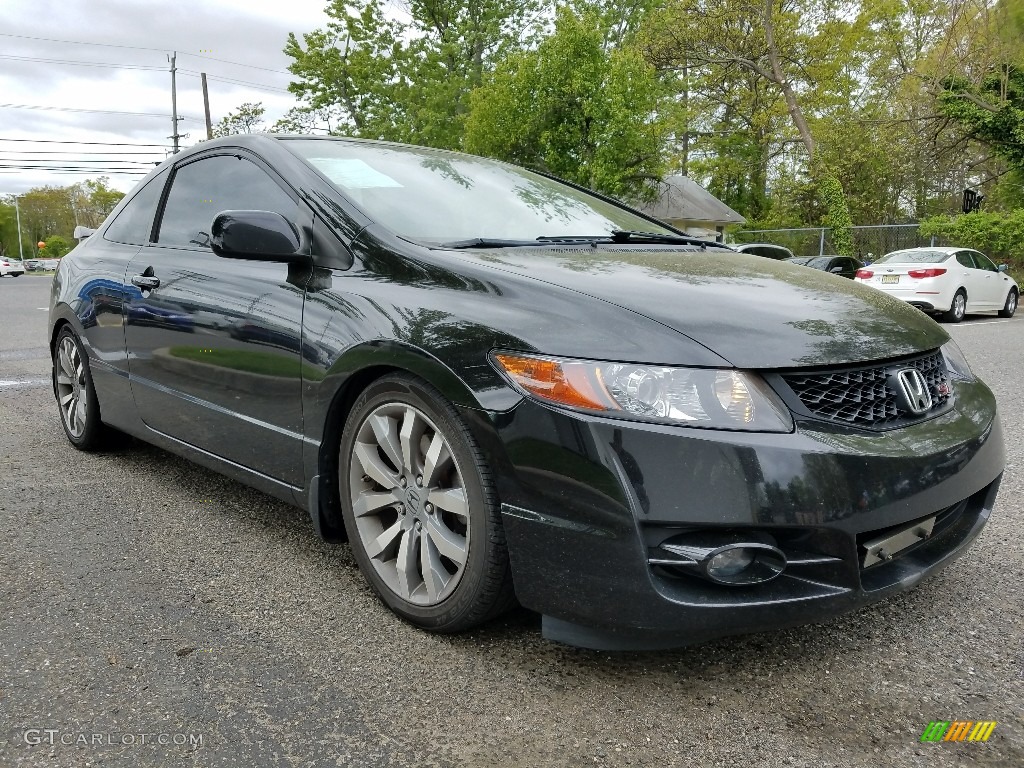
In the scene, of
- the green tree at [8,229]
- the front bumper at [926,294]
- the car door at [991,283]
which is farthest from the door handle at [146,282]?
the green tree at [8,229]

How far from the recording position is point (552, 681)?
6.81 feet

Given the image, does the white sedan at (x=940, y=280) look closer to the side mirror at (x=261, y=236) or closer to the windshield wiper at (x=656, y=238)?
the windshield wiper at (x=656, y=238)

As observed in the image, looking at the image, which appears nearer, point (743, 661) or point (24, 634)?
point (743, 661)

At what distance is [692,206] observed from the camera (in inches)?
1515

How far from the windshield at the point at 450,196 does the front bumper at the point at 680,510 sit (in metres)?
0.99

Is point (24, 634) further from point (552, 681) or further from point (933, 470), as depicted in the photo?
point (933, 470)

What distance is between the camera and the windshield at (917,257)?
1366 cm

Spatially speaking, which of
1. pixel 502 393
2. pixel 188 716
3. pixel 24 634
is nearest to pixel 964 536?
pixel 502 393

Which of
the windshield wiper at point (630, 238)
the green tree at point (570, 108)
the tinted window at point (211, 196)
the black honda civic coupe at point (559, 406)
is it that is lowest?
the black honda civic coupe at point (559, 406)

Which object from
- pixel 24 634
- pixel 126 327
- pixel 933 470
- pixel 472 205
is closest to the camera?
pixel 933 470

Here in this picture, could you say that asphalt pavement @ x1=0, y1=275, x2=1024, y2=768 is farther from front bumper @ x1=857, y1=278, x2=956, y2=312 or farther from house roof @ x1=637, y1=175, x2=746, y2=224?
house roof @ x1=637, y1=175, x2=746, y2=224

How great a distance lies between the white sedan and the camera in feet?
44.0

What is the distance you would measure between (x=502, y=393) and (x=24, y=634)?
1.56 meters

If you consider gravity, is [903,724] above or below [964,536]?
below
